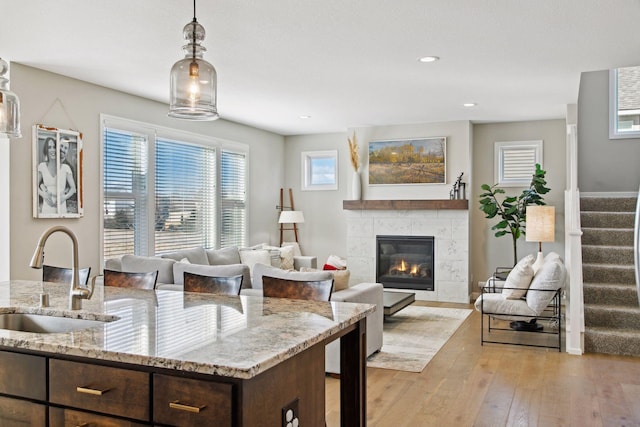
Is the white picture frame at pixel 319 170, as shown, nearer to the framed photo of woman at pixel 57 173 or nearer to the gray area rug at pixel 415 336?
the gray area rug at pixel 415 336

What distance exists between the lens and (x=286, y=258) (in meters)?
7.88

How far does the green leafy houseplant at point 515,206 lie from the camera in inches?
293

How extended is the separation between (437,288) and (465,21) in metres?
4.96

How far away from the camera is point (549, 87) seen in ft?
19.3

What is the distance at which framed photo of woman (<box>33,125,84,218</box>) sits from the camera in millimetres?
4980

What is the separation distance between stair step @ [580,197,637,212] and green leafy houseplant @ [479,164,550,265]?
553mm

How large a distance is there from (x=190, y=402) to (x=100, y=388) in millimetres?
332

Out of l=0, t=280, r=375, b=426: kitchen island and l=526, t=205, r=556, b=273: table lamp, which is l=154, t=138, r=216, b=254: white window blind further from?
l=0, t=280, r=375, b=426: kitchen island

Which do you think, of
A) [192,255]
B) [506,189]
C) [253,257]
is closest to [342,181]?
[253,257]

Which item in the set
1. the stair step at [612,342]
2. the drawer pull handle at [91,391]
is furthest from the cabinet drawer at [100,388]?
the stair step at [612,342]

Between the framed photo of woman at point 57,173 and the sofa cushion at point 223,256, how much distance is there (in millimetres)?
1847

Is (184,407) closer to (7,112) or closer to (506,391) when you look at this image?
(7,112)

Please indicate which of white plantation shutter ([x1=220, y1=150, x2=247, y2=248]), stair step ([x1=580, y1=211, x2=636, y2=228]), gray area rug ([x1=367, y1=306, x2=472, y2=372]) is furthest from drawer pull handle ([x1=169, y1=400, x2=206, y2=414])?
white plantation shutter ([x1=220, y1=150, x2=247, y2=248])

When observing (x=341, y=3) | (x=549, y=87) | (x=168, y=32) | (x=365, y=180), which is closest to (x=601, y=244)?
(x=549, y=87)
